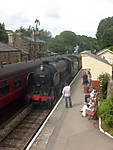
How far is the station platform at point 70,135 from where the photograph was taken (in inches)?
373

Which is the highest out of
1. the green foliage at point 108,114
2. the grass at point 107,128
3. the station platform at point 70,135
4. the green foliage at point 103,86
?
the green foliage at point 103,86

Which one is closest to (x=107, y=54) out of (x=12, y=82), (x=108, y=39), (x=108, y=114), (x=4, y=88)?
(x=108, y=39)

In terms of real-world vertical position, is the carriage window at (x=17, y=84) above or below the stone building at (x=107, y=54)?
below

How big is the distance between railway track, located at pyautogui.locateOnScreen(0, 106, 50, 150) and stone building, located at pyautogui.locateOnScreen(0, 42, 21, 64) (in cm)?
1639

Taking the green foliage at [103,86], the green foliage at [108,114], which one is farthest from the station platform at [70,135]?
the green foliage at [103,86]

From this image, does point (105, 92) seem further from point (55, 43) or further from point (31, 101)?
point (55, 43)

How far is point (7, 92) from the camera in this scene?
14477mm

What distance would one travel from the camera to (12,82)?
49.9 ft

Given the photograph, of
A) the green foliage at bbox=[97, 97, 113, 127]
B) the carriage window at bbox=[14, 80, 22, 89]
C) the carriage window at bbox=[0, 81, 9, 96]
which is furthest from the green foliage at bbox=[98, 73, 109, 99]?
the carriage window at bbox=[0, 81, 9, 96]

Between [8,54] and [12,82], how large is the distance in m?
21.9

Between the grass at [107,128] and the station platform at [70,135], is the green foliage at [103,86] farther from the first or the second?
the grass at [107,128]

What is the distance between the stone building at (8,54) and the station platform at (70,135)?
19.7m

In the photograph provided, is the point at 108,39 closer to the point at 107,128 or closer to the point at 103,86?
the point at 103,86

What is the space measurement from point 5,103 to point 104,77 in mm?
7014
